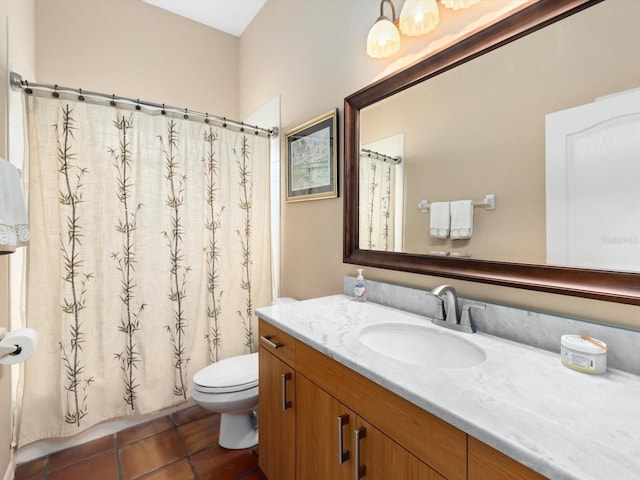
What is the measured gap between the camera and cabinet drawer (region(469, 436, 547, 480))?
516 mm

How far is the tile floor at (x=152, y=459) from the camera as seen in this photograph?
A: 1.49 meters

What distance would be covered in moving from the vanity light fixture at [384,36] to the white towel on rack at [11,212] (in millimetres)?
1493

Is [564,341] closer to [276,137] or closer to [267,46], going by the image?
[276,137]

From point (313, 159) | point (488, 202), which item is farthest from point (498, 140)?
point (313, 159)

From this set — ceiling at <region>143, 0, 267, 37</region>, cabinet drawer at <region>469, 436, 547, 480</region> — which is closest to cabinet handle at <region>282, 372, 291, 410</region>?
cabinet drawer at <region>469, 436, 547, 480</region>

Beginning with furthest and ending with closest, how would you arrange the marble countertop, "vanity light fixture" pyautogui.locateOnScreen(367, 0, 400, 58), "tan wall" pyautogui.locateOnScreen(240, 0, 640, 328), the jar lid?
"tan wall" pyautogui.locateOnScreen(240, 0, 640, 328) → "vanity light fixture" pyautogui.locateOnScreen(367, 0, 400, 58) → the jar lid → the marble countertop

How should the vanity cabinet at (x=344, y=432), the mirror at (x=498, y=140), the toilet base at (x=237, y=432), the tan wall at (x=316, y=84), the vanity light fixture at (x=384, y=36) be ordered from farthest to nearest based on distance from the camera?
the toilet base at (x=237, y=432), the tan wall at (x=316, y=84), the vanity light fixture at (x=384, y=36), the mirror at (x=498, y=140), the vanity cabinet at (x=344, y=432)

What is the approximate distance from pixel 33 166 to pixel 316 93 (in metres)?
1.50

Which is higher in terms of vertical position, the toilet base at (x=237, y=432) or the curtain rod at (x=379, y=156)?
the curtain rod at (x=379, y=156)

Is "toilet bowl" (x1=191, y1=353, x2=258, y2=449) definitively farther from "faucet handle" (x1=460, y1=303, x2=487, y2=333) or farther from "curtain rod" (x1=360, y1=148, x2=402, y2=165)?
"curtain rod" (x1=360, y1=148, x2=402, y2=165)

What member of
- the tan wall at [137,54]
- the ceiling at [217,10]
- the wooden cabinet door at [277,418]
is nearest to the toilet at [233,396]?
the wooden cabinet door at [277,418]

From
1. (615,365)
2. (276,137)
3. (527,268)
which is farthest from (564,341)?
(276,137)

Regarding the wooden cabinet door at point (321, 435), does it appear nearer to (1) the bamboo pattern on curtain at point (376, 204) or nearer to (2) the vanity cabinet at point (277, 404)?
(2) the vanity cabinet at point (277, 404)

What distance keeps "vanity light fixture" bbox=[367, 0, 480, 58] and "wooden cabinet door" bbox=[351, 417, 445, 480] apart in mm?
1401
